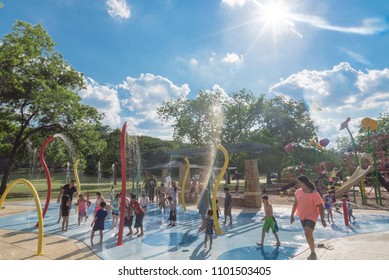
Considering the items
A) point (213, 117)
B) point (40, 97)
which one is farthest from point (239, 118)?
point (40, 97)

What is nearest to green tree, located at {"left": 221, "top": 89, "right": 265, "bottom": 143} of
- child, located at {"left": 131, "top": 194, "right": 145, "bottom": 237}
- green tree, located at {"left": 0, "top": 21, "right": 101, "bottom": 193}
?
green tree, located at {"left": 0, "top": 21, "right": 101, "bottom": 193}

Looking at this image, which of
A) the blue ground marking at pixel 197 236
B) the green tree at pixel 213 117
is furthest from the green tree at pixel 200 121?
the blue ground marking at pixel 197 236

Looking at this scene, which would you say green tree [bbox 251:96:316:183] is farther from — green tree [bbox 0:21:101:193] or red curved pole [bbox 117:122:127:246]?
red curved pole [bbox 117:122:127:246]

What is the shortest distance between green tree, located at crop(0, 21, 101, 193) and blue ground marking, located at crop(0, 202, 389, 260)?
573 inches

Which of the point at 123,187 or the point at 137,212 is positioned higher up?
the point at 123,187

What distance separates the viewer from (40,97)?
26.3 meters

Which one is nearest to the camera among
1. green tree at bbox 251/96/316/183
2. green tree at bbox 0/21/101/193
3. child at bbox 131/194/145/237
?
child at bbox 131/194/145/237

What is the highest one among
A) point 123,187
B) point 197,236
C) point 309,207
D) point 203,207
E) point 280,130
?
point 280,130

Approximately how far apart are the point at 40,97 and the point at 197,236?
75.4 ft

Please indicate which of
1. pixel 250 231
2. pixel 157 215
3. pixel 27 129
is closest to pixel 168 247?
pixel 250 231

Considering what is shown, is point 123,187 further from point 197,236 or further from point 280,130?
point 280,130

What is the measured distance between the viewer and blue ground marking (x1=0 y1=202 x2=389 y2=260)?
8070 mm

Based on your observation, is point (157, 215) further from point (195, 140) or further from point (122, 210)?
point (195, 140)

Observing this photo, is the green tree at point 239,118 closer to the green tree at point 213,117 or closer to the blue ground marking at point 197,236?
the green tree at point 213,117
